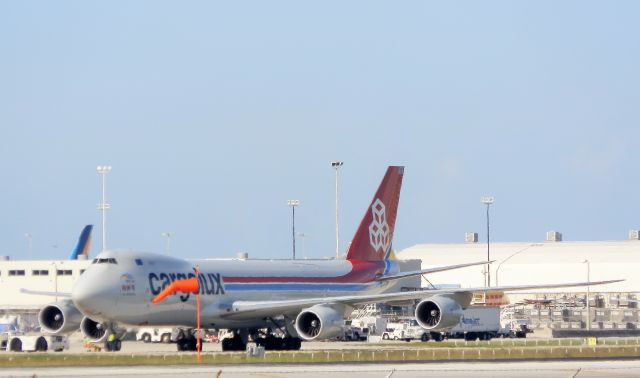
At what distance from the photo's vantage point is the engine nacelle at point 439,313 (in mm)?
71250

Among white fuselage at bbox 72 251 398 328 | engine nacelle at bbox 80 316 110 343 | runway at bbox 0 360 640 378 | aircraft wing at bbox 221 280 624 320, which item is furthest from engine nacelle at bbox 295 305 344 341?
runway at bbox 0 360 640 378

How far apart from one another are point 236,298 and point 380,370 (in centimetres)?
2301

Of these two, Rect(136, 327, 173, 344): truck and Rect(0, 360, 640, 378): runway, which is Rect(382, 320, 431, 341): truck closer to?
Rect(136, 327, 173, 344): truck

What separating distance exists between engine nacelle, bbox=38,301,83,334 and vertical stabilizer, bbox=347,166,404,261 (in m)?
18.1

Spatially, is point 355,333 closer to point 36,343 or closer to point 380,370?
point 36,343

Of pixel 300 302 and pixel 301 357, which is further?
pixel 300 302

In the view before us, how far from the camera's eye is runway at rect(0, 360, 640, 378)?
153 feet

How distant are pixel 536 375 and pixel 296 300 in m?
27.1

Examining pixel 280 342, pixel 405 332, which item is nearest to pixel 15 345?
pixel 280 342

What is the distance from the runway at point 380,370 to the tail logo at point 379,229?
27041mm

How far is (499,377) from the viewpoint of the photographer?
4484cm

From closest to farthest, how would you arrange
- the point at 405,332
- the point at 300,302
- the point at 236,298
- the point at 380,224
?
the point at 300,302, the point at 236,298, the point at 380,224, the point at 405,332

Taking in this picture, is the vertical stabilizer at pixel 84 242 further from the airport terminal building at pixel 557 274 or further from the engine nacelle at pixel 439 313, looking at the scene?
the engine nacelle at pixel 439 313

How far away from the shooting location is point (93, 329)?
7206 cm
